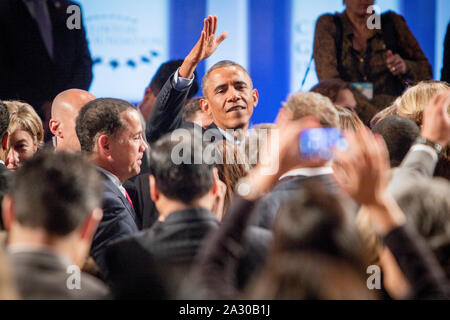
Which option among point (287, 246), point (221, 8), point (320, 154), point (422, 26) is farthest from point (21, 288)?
point (422, 26)

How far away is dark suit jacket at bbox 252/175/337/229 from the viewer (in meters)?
1.85

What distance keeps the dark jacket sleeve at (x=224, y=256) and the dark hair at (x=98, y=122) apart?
3.86 ft

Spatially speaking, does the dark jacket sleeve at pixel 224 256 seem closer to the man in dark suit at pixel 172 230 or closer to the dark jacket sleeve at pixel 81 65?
the man in dark suit at pixel 172 230

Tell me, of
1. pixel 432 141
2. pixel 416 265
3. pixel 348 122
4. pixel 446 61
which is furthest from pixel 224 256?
pixel 446 61

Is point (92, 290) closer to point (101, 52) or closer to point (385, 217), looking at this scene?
point (385, 217)

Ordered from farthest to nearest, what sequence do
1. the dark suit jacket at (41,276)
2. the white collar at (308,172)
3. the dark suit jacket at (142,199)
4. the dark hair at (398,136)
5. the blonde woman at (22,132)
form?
the blonde woman at (22,132), the dark suit jacket at (142,199), the dark hair at (398,136), the white collar at (308,172), the dark suit jacket at (41,276)

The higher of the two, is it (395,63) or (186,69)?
(395,63)

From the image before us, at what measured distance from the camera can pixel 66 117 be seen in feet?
10.4

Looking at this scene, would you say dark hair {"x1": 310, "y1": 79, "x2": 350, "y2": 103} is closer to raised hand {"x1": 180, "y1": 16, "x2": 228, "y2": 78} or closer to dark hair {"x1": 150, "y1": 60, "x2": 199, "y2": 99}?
raised hand {"x1": 180, "y1": 16, "x2": 228, "y2": 78}

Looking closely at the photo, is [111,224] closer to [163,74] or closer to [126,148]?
[126,148]

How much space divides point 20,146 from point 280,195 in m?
1.61

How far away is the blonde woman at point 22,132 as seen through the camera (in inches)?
115

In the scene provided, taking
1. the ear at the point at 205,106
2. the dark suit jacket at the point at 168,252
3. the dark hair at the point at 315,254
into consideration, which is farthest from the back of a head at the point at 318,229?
the ear at the point at 205,106

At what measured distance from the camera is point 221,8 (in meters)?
4.48
